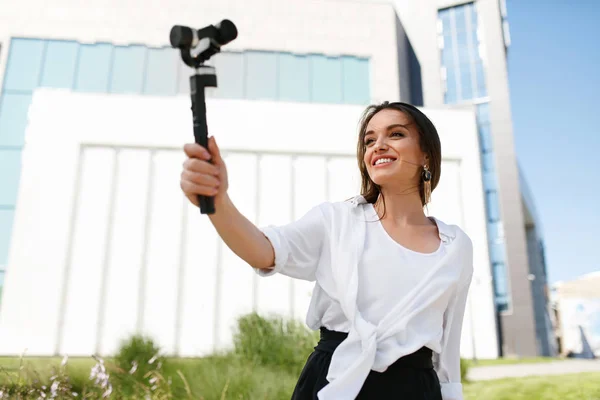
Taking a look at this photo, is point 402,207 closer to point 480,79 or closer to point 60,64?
point 60,64

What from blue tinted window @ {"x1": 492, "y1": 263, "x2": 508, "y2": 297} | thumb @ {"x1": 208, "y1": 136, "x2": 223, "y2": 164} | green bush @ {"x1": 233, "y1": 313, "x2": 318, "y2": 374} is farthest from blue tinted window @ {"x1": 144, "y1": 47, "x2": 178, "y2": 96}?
thumb @ {"x1": 208, "y1": 136, "x2": 223, "y2": 164}

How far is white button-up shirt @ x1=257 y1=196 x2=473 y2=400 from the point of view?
844 mm

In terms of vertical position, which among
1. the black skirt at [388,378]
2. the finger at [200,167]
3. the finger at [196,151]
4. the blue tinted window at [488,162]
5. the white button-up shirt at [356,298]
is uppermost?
the blue tinted window at [488,162]

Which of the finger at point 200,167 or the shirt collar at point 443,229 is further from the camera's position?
the shirt collar at point 443,229

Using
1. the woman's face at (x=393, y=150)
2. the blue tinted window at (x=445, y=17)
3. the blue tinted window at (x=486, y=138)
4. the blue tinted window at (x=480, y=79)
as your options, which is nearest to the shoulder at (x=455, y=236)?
the woman's face at (x=393, y=150)

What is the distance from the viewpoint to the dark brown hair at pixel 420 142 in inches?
43.2

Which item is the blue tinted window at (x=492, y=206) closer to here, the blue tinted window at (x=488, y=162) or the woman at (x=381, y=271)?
the blue tinted window at (x=488, y=162)

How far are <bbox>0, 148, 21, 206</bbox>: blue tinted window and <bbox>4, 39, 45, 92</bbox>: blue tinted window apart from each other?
89.1 inches

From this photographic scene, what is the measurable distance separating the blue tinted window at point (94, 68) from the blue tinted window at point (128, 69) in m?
0.21

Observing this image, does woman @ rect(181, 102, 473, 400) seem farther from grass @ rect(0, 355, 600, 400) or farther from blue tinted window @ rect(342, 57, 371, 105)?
blue tinted window @ rect(342, 57, 371, 105)

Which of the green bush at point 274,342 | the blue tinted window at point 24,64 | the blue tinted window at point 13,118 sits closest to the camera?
the green bush at point 274,342

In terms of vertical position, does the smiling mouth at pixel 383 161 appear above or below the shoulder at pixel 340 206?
above

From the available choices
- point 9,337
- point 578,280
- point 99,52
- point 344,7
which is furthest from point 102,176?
point 578,280

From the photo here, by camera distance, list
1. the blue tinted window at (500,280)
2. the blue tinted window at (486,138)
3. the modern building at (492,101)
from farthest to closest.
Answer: the blue tinted window at (486,138) → the blue tinted window at (500,280) → the modern building at (492,101)
